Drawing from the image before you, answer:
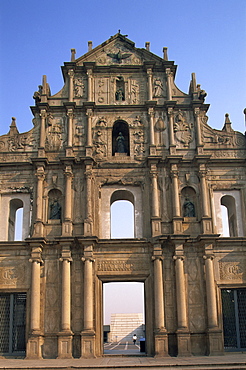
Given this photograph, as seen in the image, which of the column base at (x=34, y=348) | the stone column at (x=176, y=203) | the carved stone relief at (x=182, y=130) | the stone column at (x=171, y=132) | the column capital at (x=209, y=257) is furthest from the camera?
the carved stone relief at (x=182, y=130)

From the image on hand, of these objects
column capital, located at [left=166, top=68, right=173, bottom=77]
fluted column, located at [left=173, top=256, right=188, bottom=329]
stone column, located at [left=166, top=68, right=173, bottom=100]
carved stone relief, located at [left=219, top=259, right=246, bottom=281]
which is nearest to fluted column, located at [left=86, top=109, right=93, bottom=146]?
stone column, located at [left=166, top=68, right=173, bottom=100]

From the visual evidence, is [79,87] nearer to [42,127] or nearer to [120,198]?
[42,127]

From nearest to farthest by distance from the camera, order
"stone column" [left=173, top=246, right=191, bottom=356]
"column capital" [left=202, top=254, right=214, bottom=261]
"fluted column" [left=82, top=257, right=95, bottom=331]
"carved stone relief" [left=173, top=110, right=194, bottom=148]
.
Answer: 1. "stone column" [left=173, top=246, right=191, bottom=356]
2. "fluted column" [left=82, top=257, right=95, bottom=331]
3. "column capital" [left=202, top=254, right=214, bottom=261]
4. "carved stone relief" [left=173, top=110, right=194, bottom=148]

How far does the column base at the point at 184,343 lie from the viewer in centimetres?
1894

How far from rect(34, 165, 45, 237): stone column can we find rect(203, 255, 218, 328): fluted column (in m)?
7.04

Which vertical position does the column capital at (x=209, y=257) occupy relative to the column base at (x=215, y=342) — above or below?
above

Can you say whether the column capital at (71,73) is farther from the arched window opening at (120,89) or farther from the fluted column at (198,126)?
the fluted column at (198,126)

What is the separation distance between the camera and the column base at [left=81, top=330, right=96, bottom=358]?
62.1 ft

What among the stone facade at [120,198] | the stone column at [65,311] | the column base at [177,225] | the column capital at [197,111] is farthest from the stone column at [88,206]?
the column capital at [197,111]

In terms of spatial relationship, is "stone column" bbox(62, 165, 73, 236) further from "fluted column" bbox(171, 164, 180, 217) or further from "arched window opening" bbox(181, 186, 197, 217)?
"arched window opening" bbox(181, 186, 197, 217)

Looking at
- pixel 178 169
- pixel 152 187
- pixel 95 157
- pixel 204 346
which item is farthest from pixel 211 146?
pixel 204 346

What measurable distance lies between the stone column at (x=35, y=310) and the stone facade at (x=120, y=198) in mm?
41

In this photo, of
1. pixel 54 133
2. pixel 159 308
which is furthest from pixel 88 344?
pixel 54 133

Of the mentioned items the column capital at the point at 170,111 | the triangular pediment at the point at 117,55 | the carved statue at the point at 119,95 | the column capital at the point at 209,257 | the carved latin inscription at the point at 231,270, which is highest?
the triangular pediment at the point at 117,55
